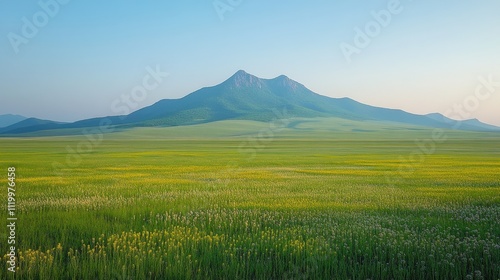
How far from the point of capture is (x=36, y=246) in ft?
33.4

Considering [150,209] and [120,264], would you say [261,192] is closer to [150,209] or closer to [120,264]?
[150,209]

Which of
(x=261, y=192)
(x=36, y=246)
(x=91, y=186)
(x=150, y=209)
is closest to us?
(x=36, y=246)

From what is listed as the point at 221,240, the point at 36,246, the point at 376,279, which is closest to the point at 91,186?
the point at 36,246

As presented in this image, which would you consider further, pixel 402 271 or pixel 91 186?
pixel 91 186

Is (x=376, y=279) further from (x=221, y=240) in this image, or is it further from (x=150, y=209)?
(x=150, y=209)

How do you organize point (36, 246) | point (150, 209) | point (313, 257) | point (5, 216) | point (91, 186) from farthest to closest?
1. point (91, 186)
2. point (150, 209)
3. point (5, 216)
4. point (36, 246)
5. point (313, 257)

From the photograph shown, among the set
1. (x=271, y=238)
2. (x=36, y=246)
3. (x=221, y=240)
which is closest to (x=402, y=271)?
(x=271, y=238)

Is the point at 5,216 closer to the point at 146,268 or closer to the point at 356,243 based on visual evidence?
the point at 146,268

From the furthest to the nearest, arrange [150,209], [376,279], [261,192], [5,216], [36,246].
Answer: [261,192], [150,209], [5,216], [36,246], [376,279]

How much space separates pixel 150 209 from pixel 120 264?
20.9 feet

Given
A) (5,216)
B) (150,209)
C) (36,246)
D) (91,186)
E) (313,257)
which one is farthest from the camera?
(91,186)

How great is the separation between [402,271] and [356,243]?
1.84m

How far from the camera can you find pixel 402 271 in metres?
8.65

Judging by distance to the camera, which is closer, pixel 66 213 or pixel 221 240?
pixel 221 240
